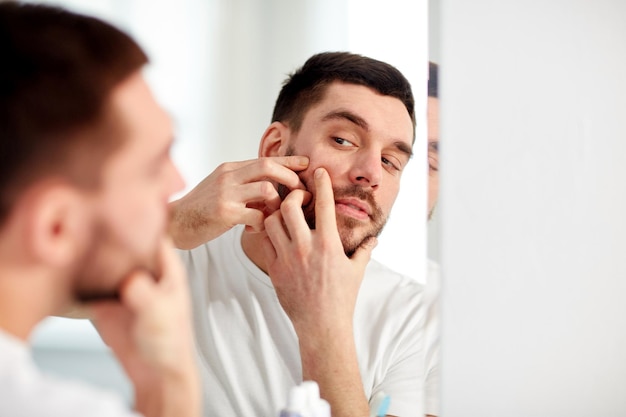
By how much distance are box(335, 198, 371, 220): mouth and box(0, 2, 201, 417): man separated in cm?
37

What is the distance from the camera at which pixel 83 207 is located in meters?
0.59

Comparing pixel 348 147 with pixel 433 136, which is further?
pixel 433 136

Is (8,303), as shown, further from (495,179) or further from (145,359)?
(495,179)

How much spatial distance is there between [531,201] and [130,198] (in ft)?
2.67

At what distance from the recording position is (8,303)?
0.57 m

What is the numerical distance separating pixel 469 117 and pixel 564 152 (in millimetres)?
181

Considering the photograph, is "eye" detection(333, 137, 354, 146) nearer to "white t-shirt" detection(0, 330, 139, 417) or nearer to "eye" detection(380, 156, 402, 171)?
"eye" detection(380, 156, 402, 171)

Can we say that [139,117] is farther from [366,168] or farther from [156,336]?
[366,168]

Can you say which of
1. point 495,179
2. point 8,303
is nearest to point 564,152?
point 495,179

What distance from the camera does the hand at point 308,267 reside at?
0.93 m

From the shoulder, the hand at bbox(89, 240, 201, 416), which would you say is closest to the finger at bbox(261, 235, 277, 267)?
the hand at bbox(89, 240, 201, 416)

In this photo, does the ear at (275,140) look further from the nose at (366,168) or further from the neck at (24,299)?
the neck at (24,299)

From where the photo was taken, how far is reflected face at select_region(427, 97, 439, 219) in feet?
3.58

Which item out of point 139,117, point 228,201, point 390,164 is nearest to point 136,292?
point 139,117
